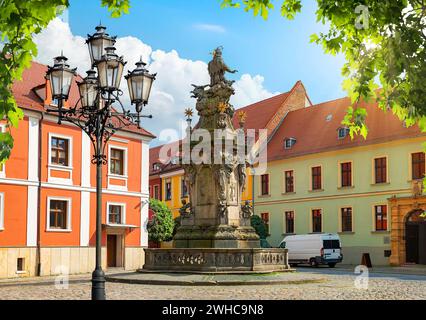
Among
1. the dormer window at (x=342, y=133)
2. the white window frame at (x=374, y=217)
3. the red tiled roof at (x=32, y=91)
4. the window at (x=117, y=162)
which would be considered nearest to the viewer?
the red tiled roof at (x=32, y=91)

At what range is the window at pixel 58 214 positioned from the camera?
2984cm

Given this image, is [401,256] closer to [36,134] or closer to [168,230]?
[168,230]

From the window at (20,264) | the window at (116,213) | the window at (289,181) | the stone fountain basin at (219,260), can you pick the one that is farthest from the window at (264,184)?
the stone fountain basin at (219,260)

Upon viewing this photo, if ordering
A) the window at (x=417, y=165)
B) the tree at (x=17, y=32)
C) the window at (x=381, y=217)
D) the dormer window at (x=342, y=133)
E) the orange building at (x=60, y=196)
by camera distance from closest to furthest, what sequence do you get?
the tree at (x=17, y=32)
the orange building at (x=60, y=196)
the window at (x=417, y=165)
the window at (x=381, y=217)
the dormer window at (x=342, y=133)

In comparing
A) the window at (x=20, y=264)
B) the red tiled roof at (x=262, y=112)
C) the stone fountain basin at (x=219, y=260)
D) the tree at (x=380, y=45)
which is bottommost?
the window at (x=20, y=264)

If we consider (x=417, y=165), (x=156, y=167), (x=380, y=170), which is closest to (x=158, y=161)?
(x=156, y=167)

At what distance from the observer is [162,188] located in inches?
2233

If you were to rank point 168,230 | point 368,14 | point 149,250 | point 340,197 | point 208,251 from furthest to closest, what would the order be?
1. point 168,230
2. point 340,197
3. point 149,250
4. point 208,251
5. point 368,14

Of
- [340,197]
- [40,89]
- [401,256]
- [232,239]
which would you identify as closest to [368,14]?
[232,239]

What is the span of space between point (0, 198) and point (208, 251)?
41.8ft

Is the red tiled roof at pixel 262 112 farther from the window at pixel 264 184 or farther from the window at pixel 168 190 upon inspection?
the window at pixel 168 190

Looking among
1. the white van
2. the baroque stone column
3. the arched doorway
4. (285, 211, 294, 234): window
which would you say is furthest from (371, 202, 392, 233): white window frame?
the baroque stone column

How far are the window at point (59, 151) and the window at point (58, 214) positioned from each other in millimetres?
1864

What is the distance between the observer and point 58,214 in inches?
1192
